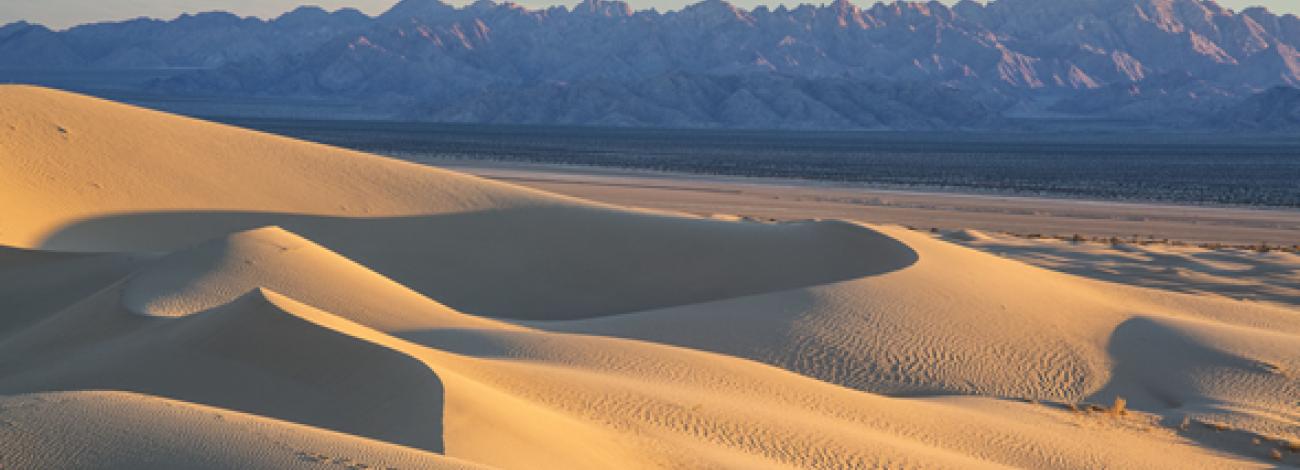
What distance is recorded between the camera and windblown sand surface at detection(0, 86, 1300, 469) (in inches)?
292

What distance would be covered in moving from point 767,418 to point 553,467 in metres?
2.73

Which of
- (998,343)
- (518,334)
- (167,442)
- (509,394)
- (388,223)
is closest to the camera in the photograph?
(167,442)

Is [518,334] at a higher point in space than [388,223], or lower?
higher

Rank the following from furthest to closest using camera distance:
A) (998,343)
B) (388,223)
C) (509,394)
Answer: (388,223), (998,343), (509,394)

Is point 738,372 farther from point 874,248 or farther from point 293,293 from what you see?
point 874,248

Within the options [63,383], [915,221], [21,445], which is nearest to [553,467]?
[21,445]

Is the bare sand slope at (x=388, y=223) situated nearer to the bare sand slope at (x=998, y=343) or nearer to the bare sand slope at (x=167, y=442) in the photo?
the bare sand slope at (x=998, y=343)

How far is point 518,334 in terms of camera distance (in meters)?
12.2

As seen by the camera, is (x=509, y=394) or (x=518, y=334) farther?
(x=518, y=334)

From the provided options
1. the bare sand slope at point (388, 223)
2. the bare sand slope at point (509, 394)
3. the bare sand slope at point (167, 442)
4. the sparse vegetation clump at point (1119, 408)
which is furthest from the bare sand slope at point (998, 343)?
the bare sand slope at point (167, 442)

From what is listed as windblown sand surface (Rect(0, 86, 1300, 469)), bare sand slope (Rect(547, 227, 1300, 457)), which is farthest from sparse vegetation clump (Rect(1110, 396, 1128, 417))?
bare sand slope (Rect(547, 227, 1300, 457))

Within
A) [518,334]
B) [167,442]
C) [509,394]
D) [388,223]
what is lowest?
[388,223]

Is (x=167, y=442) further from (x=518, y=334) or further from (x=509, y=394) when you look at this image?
(x=518, y=334)

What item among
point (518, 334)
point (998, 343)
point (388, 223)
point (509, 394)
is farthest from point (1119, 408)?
point (388, 223)
